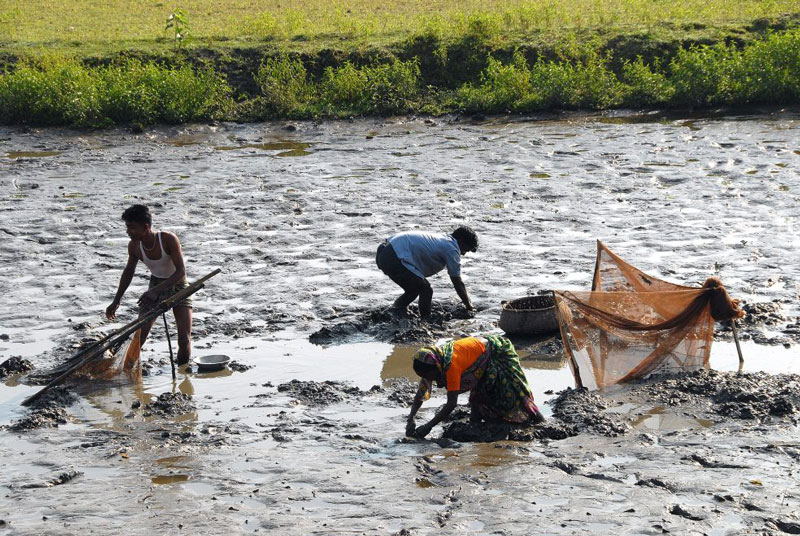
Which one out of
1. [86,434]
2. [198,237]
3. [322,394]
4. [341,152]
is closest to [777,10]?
[341,152]

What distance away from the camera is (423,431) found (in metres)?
6.76

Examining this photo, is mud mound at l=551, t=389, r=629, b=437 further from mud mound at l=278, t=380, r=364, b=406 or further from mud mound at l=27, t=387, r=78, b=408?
mud mound at l=27, t=387, r=78, b=408

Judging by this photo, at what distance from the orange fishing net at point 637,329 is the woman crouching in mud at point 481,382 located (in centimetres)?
83

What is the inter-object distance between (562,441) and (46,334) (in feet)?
16.6

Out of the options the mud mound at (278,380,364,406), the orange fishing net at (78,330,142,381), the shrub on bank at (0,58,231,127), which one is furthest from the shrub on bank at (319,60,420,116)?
the mud mound at (278,380,364,406)

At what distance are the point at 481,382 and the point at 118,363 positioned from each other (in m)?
3.06

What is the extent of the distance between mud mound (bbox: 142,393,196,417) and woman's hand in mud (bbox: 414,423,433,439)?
73.2 inches

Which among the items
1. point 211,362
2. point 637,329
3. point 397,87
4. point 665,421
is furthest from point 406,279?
point 397,87

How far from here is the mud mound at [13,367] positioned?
27.4 ft

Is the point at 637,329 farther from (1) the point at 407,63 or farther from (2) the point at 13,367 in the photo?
(1) the point at 407,63

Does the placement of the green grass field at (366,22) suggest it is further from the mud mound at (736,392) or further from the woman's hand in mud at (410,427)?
the woman's hand in mud at (410,427)

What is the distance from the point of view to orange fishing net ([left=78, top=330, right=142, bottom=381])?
26.2ft

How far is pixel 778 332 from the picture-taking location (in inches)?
341

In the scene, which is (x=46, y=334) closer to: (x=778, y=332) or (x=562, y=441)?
(x=562, y=441)
